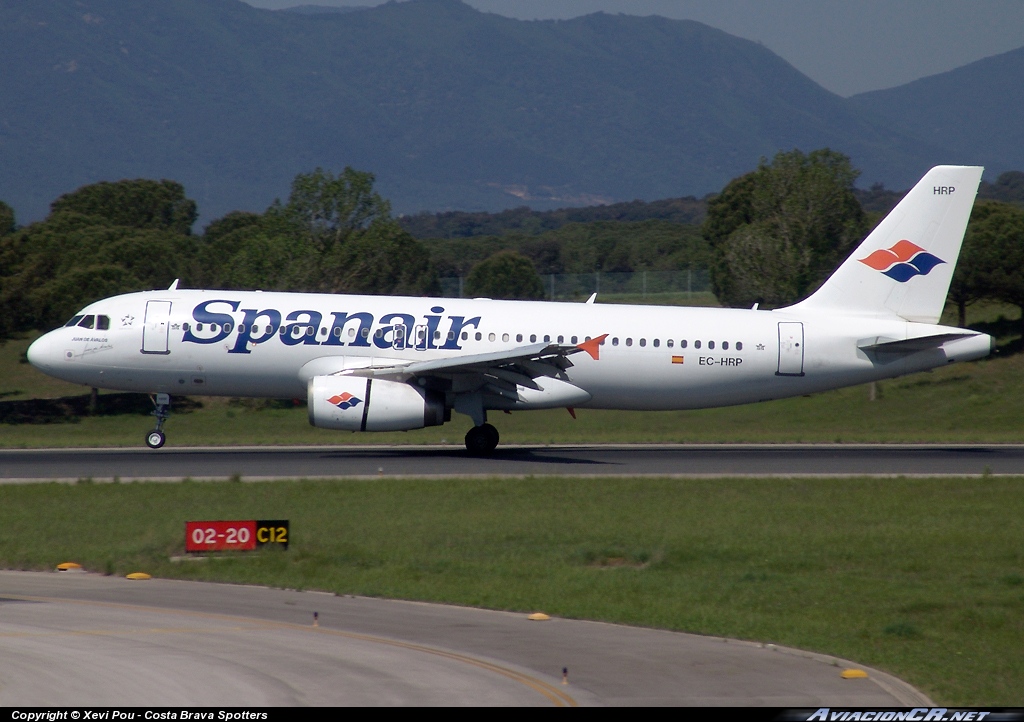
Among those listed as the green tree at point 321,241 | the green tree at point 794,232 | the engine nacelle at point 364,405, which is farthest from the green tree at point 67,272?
the engine nacelle at point 364,405

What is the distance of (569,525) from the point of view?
20.6 meters

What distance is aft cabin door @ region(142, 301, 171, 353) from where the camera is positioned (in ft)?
99.5

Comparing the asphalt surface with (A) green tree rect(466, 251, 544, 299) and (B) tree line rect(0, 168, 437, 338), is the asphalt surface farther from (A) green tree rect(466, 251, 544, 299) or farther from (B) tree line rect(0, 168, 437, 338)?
(A) green tree rect(466, 251, 544, 299)

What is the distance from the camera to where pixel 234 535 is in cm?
1795

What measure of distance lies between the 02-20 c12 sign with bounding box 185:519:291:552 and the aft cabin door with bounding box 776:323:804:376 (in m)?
17.7

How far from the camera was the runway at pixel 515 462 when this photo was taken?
27.1 meters

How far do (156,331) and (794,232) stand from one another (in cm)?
3601

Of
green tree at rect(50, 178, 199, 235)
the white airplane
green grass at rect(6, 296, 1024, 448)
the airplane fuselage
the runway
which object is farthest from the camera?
green tree at rect(50, 178, 199, 235)

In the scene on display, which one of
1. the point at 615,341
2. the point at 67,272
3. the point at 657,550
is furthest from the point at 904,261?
the point at 67,272

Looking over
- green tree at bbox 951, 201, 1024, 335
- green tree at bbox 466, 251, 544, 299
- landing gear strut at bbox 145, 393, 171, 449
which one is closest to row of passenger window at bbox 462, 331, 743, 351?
landing gear strut at bbox 145, 393, 171, 449

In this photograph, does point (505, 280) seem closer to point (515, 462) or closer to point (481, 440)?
point (481, 440)

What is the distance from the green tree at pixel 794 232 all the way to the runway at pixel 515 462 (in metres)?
21.9

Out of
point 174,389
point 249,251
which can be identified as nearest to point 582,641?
point 174,389

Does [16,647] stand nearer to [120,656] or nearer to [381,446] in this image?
[120,656]
